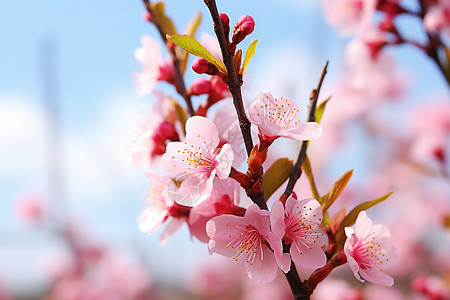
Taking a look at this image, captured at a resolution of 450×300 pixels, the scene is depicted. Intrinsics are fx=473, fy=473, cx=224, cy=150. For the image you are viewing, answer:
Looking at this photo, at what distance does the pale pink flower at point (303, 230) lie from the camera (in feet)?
1.86

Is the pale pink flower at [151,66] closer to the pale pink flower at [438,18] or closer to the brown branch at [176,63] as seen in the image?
the brown branch at [176,63]

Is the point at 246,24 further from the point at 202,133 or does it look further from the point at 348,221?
the point at 348,221

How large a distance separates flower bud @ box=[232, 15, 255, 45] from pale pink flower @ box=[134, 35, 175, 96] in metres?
0.27

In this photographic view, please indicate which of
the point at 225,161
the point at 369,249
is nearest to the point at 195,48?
the point at 225,161

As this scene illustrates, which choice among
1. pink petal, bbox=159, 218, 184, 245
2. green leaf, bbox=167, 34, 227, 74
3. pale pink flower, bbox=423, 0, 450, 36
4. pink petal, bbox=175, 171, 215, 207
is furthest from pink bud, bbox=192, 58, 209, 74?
pale pink flower, bbox=423, 0, 450, 36

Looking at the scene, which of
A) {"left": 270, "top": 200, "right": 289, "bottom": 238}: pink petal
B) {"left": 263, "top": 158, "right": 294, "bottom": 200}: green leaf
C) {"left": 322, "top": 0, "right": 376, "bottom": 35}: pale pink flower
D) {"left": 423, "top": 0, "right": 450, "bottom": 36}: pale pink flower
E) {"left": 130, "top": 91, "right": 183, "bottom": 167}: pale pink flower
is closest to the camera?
{"left": 270, "top": 200, "right": 289, "bottom": 238}: pink petal

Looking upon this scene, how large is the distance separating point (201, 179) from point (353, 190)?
8.48 ft

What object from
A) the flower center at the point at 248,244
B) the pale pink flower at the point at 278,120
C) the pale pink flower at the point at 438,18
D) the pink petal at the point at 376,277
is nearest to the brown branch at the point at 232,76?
the pale pink flower at the point at 278,120

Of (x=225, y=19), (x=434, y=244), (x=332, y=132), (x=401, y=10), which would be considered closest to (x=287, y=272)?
(x=225, y=19)

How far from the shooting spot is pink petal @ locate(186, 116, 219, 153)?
0.56 meters

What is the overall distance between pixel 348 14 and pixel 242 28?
0.83 metres

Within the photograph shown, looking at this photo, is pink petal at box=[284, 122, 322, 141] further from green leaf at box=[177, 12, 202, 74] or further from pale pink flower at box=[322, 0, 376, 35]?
pale pink flower at box=[322, 0, 376, 35]

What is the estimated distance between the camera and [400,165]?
3809 millimetres

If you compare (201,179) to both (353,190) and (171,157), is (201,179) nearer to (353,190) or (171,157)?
(171,157)
